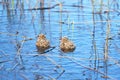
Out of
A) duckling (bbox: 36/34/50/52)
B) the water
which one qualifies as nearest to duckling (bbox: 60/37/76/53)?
the water

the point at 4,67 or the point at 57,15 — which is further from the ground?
the point at 57,15

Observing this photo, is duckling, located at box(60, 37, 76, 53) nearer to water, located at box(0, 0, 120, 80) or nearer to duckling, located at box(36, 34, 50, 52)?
water, located at box(0, 0, 120, 80)

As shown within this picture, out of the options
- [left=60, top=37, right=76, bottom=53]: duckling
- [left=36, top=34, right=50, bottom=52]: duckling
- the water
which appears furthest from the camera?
[left=36, top=34, right=50, bottom=52]: duckling

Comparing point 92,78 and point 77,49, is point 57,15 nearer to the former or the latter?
point 77,49

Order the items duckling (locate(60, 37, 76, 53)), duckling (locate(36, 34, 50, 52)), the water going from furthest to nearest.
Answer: duckling (locate(36, 34, 50, 52)) → duckling (locate(60, 37, 76, 53)) → the water

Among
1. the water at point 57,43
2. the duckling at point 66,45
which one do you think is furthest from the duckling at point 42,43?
the duckling at point 66,45

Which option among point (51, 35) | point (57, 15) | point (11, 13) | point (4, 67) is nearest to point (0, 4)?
point (11, 13)
